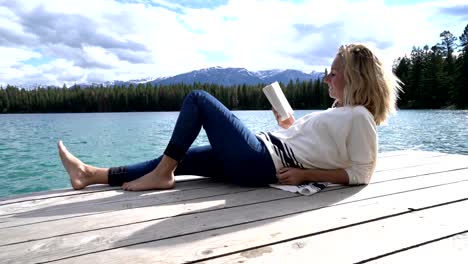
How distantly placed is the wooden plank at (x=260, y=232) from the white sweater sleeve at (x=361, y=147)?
0.28 meters

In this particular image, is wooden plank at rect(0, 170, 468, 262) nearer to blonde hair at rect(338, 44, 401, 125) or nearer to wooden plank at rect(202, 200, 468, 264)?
wooden plank at rect(202, 200, 468, 264)

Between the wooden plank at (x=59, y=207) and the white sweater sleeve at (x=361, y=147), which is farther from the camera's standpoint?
the white sweater sleeve at (x=361, y=147)

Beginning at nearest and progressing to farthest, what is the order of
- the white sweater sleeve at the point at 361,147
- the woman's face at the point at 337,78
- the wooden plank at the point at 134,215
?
the wooden plank at the point at 134,215
the white sweater sleeve at the point at 361,147
the woman's face at the point at 337,78

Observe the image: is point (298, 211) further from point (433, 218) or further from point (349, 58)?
point (349, 58)

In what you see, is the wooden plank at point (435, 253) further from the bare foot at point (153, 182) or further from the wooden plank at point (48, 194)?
the wooden plank at point (48, 194)

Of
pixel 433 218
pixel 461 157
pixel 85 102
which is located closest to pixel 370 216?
pixel 433 218

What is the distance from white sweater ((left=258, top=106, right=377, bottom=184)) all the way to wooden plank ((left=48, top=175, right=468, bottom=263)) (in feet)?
1.04

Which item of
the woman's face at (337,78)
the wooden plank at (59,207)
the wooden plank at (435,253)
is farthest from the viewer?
the woman's face at (337,78)

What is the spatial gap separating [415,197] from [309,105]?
70.2 metres

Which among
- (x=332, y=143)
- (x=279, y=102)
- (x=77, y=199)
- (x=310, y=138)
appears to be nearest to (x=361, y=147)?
(x=332, y=143)

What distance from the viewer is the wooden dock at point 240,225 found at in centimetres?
149

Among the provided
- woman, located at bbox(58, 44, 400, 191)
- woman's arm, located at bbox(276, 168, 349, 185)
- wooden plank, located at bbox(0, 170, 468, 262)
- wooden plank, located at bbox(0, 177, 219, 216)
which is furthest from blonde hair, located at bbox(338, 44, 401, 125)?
wooden plank, located at bbox(0, 177, 219, 216)

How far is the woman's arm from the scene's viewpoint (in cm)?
256

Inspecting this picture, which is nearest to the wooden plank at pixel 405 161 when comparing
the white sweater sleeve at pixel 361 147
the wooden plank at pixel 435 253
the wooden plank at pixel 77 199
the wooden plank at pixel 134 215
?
the white sweater sleeve at pixel 361 147
